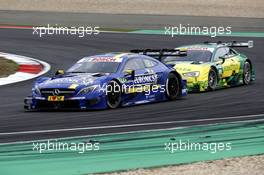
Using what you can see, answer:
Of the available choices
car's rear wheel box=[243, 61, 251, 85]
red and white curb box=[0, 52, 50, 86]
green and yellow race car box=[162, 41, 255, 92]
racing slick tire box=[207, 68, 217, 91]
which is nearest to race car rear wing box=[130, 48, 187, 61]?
green and yellow race car box=[162, 41, 255, 92]

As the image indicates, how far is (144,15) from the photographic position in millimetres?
39469

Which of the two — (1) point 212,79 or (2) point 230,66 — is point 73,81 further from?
(2) point 230,66

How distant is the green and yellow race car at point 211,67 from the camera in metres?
19.4

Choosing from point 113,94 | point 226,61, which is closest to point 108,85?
point 113,94

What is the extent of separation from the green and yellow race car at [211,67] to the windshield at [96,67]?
10.9ft

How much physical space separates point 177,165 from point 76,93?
5986 mm

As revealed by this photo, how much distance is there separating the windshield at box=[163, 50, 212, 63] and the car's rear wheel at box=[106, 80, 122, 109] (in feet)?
16.0

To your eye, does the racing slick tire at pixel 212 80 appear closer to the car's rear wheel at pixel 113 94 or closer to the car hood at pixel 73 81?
the car's rear wheel at pixel 113 94

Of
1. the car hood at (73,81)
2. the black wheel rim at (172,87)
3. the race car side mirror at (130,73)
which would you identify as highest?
the race car side mirror at (130,73)

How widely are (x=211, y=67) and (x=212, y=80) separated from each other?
32 cm

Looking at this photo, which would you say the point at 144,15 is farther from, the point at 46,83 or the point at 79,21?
the point at 46,83

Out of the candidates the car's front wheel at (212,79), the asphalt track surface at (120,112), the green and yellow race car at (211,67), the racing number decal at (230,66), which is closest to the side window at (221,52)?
the green and yellow race car at (211,67)

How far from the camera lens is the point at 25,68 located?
22938mm

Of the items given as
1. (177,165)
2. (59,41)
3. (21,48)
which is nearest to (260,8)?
(59,41)
